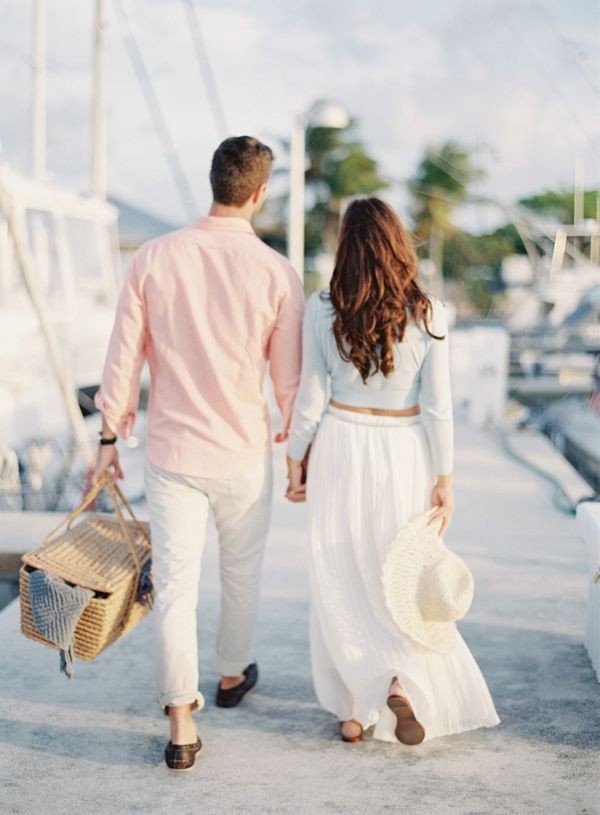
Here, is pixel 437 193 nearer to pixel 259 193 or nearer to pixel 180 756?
pixel 259 193

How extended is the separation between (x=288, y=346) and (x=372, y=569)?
0.77m

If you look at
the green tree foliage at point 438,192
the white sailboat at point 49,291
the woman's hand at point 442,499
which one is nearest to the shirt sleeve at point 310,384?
the woman's hand at point 442,499

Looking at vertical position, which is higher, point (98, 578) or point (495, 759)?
point (98, 578)

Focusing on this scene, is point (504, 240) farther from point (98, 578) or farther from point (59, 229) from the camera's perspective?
point (98, 578)

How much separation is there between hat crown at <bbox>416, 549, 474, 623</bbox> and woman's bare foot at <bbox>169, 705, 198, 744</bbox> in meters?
0.81

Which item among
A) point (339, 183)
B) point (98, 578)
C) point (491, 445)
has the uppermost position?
point (339, 183)

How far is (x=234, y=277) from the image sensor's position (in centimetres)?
Answer: 307

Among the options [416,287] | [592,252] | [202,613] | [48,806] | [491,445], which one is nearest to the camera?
[48,806]

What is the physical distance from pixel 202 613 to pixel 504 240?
73.5 metres

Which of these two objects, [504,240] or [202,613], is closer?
[202,613]

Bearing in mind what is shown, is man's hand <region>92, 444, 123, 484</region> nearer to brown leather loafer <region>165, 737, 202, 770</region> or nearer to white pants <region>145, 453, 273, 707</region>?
white pants <region>145, 453, 273, 707</region>

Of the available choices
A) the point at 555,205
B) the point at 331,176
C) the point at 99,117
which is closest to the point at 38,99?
the point at 99,117

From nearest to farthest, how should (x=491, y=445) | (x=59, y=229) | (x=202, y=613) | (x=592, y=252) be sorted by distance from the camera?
1. (x=202, y=613)
2. (x=491, y=445)
3. (x=59, y=229)
4. (x=592, y=252)

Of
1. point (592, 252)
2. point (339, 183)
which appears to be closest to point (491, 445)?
point (592, 252)
